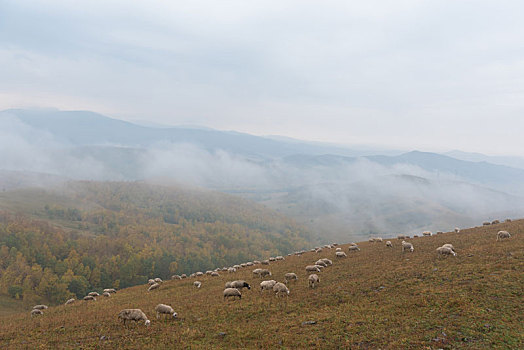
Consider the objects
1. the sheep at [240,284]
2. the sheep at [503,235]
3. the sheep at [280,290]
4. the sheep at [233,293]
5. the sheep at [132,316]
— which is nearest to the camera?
the sheep at [132,316]

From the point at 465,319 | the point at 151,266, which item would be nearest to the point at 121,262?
the point at 151,266

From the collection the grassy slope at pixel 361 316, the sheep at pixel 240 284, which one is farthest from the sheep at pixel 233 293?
the sheep at pixel 240 284

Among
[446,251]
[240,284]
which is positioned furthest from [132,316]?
[446,251]

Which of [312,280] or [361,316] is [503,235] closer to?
[312,280]

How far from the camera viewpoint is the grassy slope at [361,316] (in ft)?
50.3

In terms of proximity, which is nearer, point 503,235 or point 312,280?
point 312,280

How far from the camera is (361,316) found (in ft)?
60.5

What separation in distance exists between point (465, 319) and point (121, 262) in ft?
503

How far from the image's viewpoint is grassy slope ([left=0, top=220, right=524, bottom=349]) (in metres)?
15.3

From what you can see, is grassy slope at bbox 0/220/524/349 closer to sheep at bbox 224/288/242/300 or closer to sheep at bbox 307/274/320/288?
sheep at bbox 224/288/242/300

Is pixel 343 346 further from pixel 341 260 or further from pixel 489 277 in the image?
pixel 341 260

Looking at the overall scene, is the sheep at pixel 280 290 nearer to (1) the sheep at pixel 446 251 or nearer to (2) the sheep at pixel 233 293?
(2) the sheep at pixel 233 293

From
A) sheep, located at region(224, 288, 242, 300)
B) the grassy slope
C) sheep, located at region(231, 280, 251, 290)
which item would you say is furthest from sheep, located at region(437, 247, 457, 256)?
sheep, located at region(224, 288, 242, 300)

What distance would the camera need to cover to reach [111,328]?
68.5 feet
